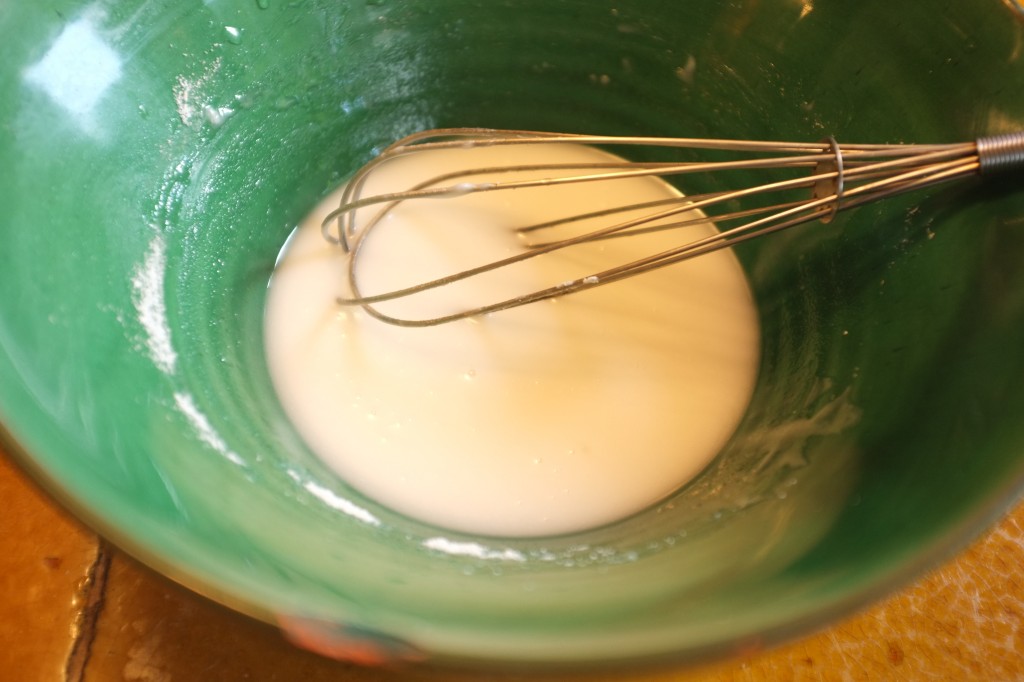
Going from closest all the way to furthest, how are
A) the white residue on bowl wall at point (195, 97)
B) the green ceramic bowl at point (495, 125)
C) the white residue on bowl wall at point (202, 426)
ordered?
1. the green ceramic bowl at point (495, 125)
2. the white residue on bowl wall at point (202, 426)
3. the white residue on bowl wall at point (195, 97)

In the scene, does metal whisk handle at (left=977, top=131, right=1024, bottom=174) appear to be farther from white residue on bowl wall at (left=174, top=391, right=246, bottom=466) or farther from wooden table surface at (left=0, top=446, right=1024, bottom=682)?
white residue on bowl wall at (left=174, top=391, right=246, bottom=466)

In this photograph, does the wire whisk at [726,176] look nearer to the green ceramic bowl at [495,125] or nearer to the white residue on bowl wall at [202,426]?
the green ceramic bowl at [495,125]

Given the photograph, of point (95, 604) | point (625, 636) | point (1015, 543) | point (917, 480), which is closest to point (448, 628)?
point (625, 636)

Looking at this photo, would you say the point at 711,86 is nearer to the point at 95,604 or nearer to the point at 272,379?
the point at 272,379

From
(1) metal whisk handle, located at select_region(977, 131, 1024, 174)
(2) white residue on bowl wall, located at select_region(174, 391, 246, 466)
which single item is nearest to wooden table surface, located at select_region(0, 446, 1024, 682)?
(2) white residue on bowl wall, located at select_region(174, 391, 246, 466)

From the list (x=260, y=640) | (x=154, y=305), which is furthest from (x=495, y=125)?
(x=260, y=640)

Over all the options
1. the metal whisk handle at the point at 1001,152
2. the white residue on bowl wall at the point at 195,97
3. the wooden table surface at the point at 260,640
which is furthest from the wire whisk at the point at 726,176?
the wooden table surface at the point at 260,640
